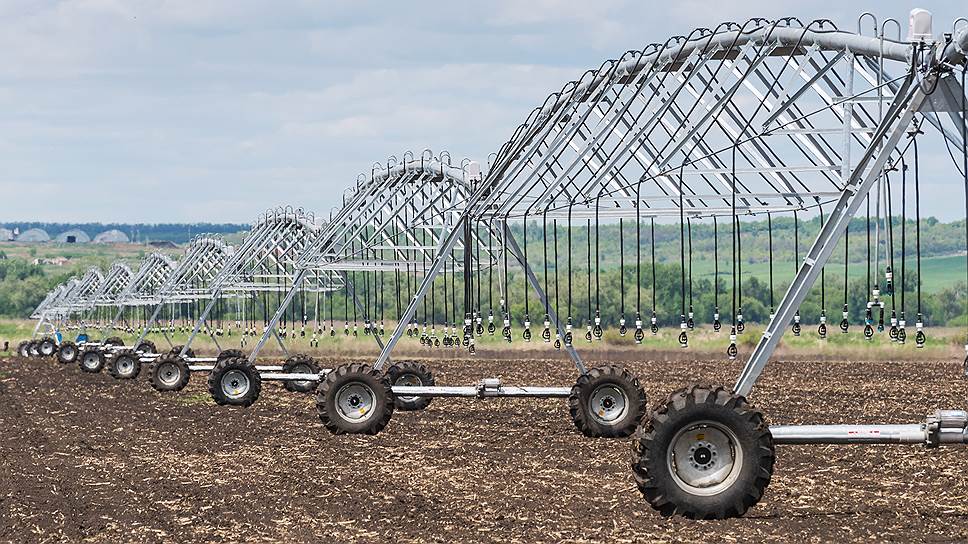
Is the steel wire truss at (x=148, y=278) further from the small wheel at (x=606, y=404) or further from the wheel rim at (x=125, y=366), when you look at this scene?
the small wheel at (x=606, y=404)

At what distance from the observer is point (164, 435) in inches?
857

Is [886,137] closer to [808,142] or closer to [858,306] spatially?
[808,142]

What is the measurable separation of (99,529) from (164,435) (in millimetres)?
8901

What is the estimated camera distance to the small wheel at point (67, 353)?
4831 cm

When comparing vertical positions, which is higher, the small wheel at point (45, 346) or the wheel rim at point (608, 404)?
the wheel rim at point (608, 404)

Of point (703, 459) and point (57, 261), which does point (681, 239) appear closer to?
point (703, 459)

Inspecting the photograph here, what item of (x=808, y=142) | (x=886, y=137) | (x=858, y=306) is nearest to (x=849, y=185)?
(x=886, y=137)

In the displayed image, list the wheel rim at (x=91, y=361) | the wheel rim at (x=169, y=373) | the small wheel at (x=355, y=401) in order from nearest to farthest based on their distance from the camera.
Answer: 1. the small wheel at (x=355, y=401)
2. the wheel rim at (x=169, y=373)
3. the wheel rim at (x=91, y=361)

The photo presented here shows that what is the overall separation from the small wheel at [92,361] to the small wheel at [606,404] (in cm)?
2418

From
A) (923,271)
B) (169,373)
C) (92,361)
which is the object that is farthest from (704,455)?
(923,271)

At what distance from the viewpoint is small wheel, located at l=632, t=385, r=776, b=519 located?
12.0 m

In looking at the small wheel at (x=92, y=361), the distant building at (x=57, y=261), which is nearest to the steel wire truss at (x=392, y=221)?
the small wheel at (x=92, y=361)

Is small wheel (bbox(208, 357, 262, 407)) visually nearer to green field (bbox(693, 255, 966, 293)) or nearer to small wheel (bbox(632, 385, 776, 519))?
small wheel (bbox(632, 385, 776, 519))

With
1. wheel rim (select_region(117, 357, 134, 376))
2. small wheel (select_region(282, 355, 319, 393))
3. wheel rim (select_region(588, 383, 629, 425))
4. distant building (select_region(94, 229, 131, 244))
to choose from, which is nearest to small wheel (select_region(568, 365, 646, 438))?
wheel rim (select_region(588, 383, 629, 425))
